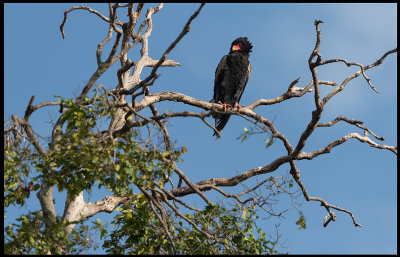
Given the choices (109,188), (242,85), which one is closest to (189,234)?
(109,188)

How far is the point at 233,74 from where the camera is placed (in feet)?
31.1

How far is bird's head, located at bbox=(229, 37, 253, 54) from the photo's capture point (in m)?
9.59

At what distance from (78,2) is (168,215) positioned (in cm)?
479

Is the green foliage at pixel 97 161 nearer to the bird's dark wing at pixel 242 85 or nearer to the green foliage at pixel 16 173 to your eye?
the green foliage at pixel 16 173

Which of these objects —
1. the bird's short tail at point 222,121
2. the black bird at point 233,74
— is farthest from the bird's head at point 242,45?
the bird's short tail at point 222,121

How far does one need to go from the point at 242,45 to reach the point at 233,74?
0.62 meters

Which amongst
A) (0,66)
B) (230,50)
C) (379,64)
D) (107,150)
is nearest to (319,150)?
(379,64)

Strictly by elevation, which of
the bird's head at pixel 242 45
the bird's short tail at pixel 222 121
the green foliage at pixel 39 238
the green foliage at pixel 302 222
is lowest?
the green foliage at pixel 39 238

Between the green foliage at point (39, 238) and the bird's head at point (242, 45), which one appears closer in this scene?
the green foliage at point (39, 238)

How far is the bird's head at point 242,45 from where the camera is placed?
9594 millimetres

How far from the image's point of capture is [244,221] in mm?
6582

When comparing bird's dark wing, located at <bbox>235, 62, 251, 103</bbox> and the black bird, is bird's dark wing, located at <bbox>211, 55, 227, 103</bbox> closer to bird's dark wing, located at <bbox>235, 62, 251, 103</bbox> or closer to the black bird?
the black bird

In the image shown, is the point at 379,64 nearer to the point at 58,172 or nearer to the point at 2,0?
the point at 58,172

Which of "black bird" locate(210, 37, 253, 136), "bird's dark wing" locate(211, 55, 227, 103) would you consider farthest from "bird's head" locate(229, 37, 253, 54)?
"bird's dark wing" locate(211, 55, 227, 103)
